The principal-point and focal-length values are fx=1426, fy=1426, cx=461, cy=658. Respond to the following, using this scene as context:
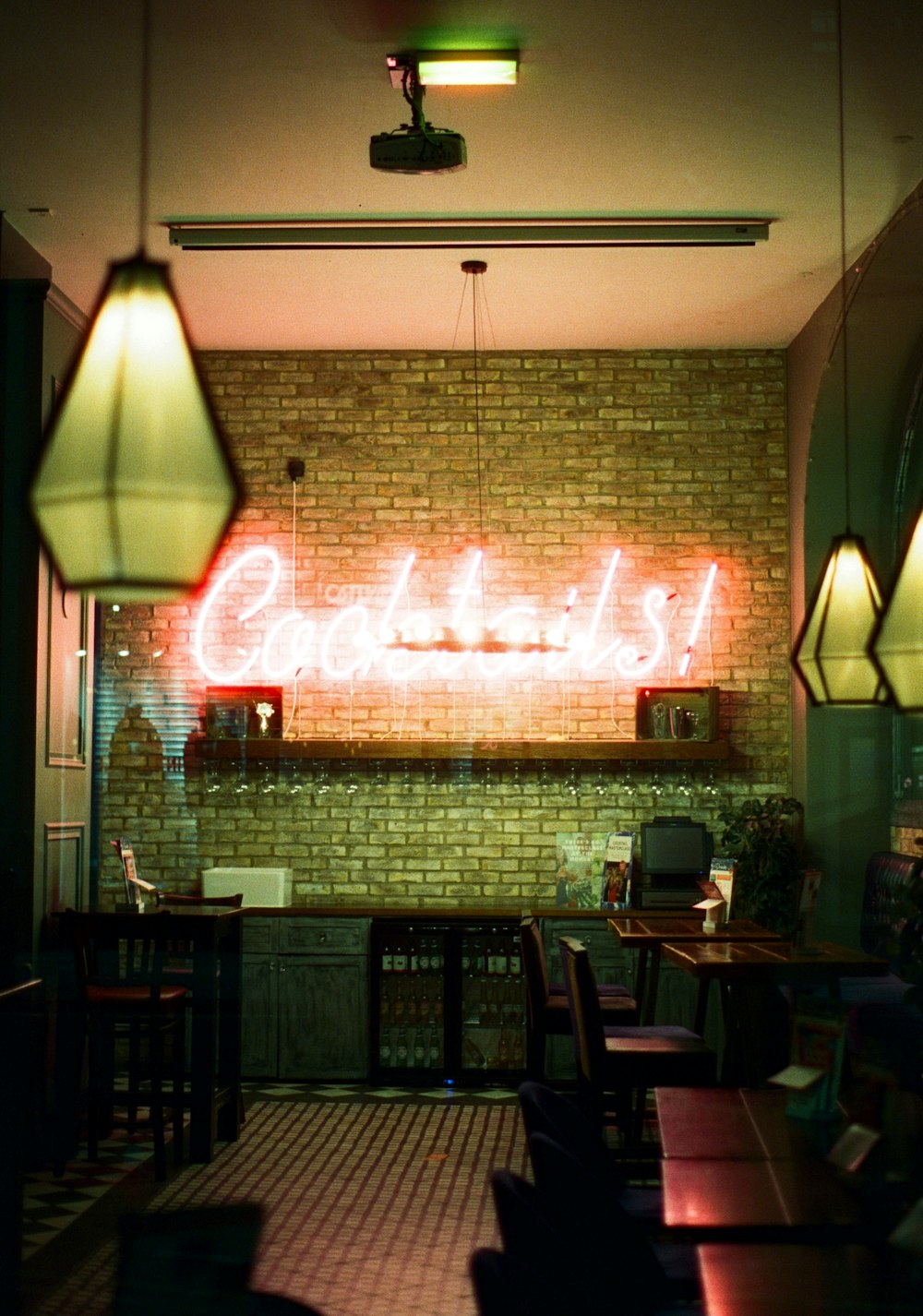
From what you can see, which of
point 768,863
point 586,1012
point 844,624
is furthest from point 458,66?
point 768,863

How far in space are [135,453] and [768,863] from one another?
5594 millimetres

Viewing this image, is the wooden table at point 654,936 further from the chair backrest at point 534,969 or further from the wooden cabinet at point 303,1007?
the wooden cabinet at point 303,1007

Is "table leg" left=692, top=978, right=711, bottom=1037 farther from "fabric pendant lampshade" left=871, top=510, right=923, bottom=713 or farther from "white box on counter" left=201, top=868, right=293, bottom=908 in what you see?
"fabric pendant lampshade" left=871, top=510, right=923, bottom=713

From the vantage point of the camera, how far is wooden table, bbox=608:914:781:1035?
633cm

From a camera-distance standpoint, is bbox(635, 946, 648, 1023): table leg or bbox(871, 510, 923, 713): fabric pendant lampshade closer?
bbox(871, 510, 923, 713): fabric pendant lampshade

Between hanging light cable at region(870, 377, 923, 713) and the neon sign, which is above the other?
the neon sign

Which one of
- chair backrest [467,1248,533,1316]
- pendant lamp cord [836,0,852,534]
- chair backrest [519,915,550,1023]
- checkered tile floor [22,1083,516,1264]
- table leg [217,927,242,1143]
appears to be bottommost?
checkered tile floor [22,1083,516,1264]

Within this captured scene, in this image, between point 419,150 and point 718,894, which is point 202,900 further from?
point 419,150

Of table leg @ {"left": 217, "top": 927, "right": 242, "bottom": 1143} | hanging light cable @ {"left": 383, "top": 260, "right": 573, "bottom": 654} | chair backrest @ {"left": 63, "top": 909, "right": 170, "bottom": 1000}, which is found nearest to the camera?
chair backrest @ {"left": 63, "top": 909, "right": 170, "bottom": 1000}

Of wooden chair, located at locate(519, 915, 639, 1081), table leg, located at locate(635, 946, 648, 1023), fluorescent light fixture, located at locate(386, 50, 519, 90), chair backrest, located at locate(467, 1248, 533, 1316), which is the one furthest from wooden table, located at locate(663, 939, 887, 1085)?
chair backrest, located at locate(467, 1248, 533, 1316)

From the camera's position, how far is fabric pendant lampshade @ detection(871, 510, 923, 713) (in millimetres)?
2895

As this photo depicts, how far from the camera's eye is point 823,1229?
2523mm

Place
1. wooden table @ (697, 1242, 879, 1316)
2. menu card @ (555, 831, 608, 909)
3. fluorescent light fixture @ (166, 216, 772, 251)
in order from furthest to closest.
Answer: menu card @ (555, 831, 608, 909), fluorescent light fixture @ (166, 216, 772, 251), wooden table @ (697, 1242, 879, 1316)

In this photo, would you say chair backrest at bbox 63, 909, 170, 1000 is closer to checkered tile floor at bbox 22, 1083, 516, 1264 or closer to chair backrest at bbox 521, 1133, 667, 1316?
checkered tile floor at bbox 22, 1083, 516, 1264
